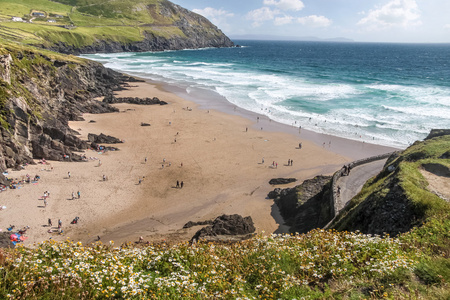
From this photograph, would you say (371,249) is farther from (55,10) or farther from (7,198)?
(55,10)

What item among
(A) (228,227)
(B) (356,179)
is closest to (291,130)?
(B) (356,179)

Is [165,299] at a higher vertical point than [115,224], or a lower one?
higher

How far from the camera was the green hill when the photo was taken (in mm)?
114312

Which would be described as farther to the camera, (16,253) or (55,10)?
(55,10)

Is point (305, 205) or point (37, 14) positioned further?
point (37, 14)

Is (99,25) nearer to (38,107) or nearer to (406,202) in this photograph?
(38,107)

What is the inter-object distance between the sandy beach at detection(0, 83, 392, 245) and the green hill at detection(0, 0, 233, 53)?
6745 centimetres

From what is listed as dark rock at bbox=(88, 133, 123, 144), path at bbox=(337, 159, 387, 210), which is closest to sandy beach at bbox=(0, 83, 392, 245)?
dark rock at bbox=(88, 133, 123, 144)

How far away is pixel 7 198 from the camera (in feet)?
78.5

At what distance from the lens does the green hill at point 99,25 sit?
114 metres

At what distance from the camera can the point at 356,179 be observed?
24.0m

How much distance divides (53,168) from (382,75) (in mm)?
93852

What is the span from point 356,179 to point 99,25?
6523 inches

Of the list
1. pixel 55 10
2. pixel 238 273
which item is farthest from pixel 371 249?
pixel 55 10
